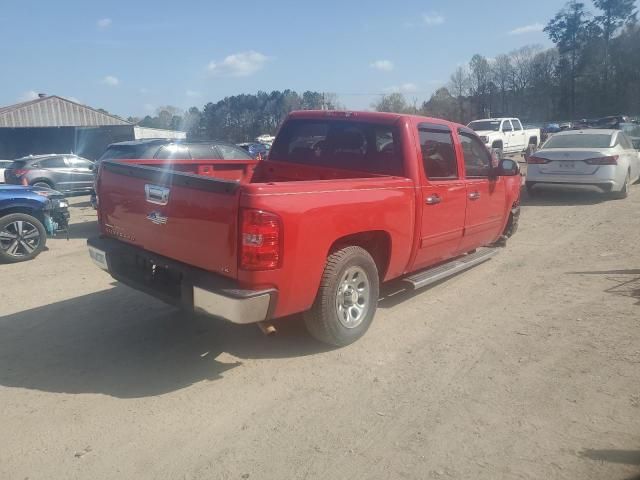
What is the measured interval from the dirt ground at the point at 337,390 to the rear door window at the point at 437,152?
1.35 m

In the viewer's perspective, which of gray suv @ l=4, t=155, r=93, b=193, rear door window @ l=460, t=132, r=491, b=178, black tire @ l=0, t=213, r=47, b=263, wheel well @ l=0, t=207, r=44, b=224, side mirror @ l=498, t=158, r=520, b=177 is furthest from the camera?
gray suv @ l=4, t=155, r=93, b=193

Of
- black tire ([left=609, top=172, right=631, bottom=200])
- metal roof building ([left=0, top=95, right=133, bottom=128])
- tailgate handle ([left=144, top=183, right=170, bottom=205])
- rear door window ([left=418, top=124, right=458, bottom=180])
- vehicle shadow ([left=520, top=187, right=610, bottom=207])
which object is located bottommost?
vehicle shadow ([left=520, top=187, right=610, bottom=207])

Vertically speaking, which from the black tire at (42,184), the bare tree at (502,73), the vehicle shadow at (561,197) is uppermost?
the bare tree at (502,73)

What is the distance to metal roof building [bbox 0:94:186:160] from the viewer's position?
35906mm

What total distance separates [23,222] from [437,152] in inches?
244

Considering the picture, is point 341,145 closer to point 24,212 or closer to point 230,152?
point 24,212

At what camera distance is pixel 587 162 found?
1109cm

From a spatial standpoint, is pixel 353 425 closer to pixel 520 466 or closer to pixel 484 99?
pixel 520 466

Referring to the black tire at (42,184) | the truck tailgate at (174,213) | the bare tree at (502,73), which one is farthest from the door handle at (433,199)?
the bare tree at (502,73)

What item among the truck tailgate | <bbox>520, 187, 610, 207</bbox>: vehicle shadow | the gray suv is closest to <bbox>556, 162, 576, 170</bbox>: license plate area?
<bbox>520, 187, 610, 207</bbox>: vehicle shadow

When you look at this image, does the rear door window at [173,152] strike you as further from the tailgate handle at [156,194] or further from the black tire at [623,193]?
the black tire at [623,193]

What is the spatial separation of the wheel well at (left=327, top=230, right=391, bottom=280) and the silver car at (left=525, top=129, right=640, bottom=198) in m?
8.47

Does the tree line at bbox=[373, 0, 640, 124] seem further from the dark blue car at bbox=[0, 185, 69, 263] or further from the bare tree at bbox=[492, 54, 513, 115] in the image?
the dark blue car at bbox=[0, 185, 69, 263]

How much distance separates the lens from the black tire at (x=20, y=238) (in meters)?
7.46
